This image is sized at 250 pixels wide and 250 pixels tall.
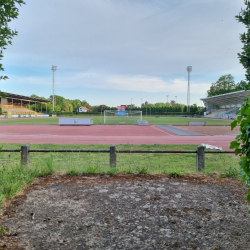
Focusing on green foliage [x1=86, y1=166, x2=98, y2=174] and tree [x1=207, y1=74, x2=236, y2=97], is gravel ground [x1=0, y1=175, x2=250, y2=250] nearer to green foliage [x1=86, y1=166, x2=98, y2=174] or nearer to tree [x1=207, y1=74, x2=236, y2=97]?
green foliage [x1=86, y1=166, x2=98, y2=174]

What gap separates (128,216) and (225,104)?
9347 cm

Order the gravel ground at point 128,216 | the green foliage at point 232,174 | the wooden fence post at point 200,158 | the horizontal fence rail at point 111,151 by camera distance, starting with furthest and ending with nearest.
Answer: the wooden fence post at point 200,158, the horizontal fence rail at point 111,151, the green foliage at point 232,174, the gravel ground at point 128,216

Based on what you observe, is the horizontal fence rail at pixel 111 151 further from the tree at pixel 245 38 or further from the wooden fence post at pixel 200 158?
the tree at pixel 245 38

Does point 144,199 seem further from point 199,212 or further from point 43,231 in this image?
point 43,231

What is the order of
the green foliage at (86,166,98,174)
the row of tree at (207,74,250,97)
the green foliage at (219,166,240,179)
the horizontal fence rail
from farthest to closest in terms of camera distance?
the row of tree at (207,74,250,97), the horizontal fence rail, the green foliage at (86,166,98,174), the green foliage at (219,166,240,179)

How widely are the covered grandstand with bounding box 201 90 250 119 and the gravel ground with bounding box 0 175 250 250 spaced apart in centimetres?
5962

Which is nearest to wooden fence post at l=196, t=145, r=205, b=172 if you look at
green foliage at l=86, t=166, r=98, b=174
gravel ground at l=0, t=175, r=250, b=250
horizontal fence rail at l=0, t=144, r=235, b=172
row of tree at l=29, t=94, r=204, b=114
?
horizontal fence rail at l=0, t=144, r=235, b=172

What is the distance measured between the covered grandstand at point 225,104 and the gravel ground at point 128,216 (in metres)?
59.6

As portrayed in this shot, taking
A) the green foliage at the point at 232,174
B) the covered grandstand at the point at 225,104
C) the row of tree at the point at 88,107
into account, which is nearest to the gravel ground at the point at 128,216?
the green foliage at the point at 232,174

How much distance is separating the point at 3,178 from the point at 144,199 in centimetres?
296

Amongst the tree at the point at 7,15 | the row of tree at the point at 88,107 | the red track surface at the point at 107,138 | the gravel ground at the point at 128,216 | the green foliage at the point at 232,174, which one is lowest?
the red track surface at the point at 107,138

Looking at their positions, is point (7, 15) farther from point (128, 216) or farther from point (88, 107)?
point (88, 107)

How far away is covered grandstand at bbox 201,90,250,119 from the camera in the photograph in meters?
68.6

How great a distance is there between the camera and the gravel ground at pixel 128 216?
278cm
